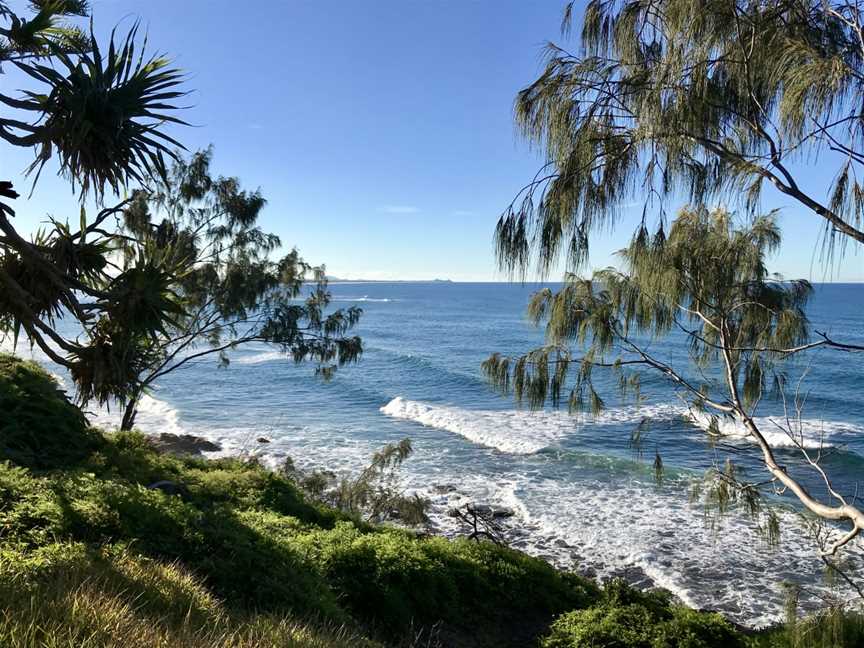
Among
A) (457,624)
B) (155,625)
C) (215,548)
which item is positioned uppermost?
(155,625)

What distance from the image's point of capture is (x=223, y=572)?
4.50 metres

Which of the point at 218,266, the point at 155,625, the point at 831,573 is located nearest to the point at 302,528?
the point at 155,625

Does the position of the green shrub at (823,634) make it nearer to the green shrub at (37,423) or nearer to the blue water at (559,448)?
the blue water at (559,448)

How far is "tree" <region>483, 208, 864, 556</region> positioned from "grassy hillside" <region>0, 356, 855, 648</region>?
7.90ft

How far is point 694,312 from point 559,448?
570 inches

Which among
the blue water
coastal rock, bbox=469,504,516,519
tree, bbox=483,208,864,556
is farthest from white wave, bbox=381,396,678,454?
tree, bbox=483,208,864,556

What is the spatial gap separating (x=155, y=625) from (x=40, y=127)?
4669mm

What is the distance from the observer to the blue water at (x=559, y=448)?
11.6m

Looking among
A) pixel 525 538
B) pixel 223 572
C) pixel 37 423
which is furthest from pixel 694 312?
pixel 37 423

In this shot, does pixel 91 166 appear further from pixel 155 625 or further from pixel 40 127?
pixel 155 625

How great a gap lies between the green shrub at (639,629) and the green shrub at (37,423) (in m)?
6.02

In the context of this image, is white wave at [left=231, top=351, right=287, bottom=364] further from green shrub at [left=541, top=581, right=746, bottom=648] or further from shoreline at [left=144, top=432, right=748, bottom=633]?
green shrub at [left=541, top=581, right=746, bottom=648]

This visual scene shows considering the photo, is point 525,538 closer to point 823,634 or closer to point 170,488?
point 823,634

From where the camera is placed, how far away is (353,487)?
11.9 meters
